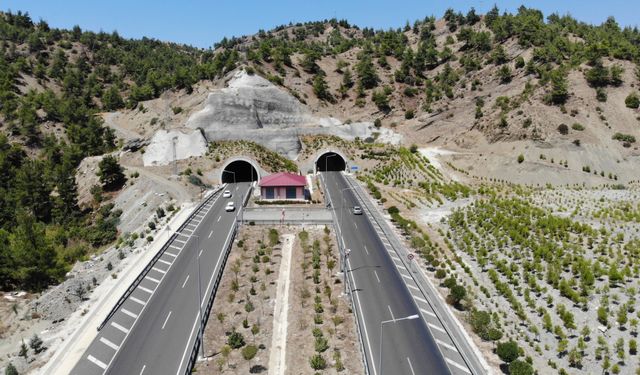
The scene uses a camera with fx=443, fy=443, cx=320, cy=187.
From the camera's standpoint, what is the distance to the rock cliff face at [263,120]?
4109 inches

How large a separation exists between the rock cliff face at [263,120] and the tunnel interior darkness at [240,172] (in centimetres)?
962

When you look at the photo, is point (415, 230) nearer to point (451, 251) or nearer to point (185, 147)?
point (451, 251)

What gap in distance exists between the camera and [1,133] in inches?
4540

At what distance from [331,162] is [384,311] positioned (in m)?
69.1

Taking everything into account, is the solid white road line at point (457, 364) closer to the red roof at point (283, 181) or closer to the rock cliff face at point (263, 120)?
the red roof at point (283, 181)

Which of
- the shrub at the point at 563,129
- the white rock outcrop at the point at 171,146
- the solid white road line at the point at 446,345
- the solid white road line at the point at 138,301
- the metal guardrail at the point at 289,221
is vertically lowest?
the solid white road line at the point at 446,345

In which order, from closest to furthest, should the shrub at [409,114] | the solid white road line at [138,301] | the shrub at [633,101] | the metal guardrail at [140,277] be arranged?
the metal guardrail at [140,277], the solid white road line at [138,301], the shrub at [633,101], the shrub at [409,114]

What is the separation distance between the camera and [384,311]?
132 ft

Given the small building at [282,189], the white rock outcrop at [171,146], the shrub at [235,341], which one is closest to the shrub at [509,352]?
the shrub at [235,341]

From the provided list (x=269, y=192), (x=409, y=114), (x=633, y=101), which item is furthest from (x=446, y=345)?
(x=633, y=101)

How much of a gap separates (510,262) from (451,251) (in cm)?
722

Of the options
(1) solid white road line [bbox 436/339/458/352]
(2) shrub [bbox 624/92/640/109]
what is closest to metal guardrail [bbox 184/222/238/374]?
(1) solid white road line [bbox 436/339/458/352]

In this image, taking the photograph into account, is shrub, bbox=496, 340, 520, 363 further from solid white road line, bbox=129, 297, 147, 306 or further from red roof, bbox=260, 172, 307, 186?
red roof, bbox=260, 172, 307, 186

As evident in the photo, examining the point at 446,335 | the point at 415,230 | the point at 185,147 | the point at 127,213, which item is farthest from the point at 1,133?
the point at 446,335
